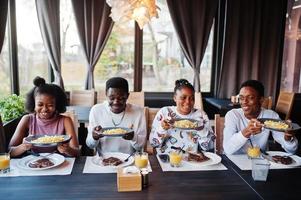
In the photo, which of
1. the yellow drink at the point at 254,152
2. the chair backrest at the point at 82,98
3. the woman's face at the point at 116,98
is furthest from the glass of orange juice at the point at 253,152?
the chair backrest at the point at 82,98

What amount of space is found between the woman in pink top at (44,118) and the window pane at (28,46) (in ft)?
8.34

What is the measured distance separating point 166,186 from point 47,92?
1.03 meters

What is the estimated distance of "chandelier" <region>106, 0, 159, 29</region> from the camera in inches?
109

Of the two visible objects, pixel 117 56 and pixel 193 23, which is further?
pixel 117 56

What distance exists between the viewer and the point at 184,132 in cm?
211

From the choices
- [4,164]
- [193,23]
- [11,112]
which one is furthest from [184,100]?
[193,23]

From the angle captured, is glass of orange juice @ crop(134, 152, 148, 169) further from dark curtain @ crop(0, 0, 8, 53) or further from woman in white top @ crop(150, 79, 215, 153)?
dark curtain @ crop(0, 0, 8, 53)

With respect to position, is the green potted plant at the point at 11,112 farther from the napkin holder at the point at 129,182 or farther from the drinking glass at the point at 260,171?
the drinking glass at the point at 260,171

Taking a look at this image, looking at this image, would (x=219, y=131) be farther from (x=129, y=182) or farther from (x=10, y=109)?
(x=10, y=109)

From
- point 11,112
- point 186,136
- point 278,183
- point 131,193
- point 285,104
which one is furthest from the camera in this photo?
point 285,104

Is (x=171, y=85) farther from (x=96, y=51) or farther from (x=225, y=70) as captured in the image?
(x=96, y=51)

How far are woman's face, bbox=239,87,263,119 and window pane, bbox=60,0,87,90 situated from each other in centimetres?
325

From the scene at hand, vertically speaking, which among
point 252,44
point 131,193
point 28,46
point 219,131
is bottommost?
point 131,193

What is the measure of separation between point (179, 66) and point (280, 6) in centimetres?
186
